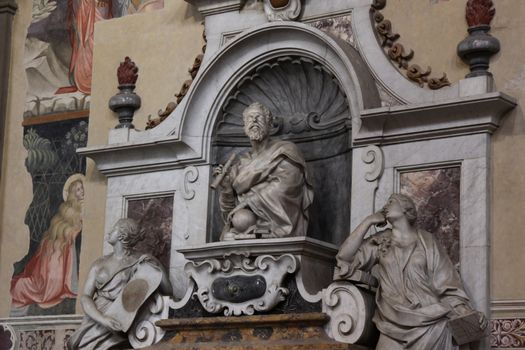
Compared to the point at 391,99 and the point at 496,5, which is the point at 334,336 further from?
the point at 496,5

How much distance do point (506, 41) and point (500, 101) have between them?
59cm

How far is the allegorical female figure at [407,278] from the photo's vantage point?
9.44 metres

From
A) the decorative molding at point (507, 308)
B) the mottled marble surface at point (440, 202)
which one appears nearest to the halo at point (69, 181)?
the mottled marble surface at point (440, 202)

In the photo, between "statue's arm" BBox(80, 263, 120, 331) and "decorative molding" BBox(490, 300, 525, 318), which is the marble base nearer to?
"statue's arm" BBox(80, 263, 120, 331)

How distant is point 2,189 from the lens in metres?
13.4

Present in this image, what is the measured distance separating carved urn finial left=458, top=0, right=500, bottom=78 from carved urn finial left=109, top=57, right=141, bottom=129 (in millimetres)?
3437

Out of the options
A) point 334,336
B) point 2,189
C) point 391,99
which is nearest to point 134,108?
point 2,189

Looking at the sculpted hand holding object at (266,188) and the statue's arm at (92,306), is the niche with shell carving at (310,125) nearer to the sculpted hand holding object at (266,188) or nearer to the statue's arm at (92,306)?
the sculpted hand holding object at (266,188)

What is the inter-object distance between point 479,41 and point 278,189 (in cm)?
198

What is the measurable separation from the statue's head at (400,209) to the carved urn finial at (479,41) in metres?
1.19

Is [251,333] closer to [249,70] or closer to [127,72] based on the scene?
[249,70]

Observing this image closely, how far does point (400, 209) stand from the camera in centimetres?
986

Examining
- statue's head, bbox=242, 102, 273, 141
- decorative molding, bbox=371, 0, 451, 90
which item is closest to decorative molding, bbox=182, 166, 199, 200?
statue's head, bbox=242, 102, 273, 141

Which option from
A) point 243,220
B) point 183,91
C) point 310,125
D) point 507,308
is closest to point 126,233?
point 243,220
